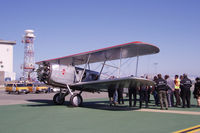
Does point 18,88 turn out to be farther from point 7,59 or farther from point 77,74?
point 7,59

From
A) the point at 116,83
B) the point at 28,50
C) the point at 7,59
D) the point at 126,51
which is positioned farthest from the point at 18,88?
the point at 7,59

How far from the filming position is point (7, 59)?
8662 cm

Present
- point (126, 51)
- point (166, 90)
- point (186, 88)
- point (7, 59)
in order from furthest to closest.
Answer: point (7, 59), point (126, 51), point (186, 88), point (166, 90)

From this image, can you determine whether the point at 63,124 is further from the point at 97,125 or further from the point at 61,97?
the point at 61,97

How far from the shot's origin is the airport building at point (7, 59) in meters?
85.3

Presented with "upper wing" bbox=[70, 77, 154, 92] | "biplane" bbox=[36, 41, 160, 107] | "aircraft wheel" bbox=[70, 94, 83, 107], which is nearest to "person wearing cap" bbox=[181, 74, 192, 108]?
"upper wing" bbox=[70, 77, 154, 92]

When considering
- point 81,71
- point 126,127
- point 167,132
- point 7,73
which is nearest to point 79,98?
point 81,71

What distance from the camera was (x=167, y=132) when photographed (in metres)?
5.88

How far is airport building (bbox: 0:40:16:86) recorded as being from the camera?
280 feet

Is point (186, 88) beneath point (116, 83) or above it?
beneath

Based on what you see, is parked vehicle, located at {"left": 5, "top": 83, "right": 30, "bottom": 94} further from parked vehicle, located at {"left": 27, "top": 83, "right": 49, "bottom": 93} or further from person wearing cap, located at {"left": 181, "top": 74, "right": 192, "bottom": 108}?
person wearing cap, located at {"left": 181, "top": 74, "right": 192, "bottom": 108}

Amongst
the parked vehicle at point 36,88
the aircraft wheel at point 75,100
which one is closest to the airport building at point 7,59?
the parked vehicle at point 36,88

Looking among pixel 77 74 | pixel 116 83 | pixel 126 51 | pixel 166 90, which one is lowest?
pixel 166 90

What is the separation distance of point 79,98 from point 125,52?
3870 mm
